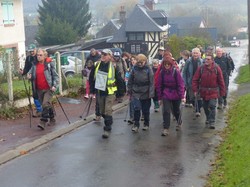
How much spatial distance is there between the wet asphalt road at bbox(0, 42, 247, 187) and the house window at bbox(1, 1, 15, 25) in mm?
20699

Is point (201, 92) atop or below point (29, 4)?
below

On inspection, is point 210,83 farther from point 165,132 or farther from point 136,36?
point 136,36

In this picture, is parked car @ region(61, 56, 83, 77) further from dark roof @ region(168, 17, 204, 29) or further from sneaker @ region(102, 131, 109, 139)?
dark roof @ region(168, 17, 204, 29)

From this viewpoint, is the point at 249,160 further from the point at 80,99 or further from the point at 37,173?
the point at 80,99

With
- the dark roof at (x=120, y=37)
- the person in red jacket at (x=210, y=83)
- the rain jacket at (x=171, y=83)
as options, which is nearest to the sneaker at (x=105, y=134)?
the rain jacket at (x=171, y=83)

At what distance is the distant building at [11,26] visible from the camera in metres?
29.3

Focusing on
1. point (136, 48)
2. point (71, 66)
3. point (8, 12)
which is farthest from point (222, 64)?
point (136, 48)

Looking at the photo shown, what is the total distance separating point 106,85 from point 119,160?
224 cm

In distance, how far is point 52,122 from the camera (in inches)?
437

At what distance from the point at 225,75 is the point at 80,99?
4720 mm

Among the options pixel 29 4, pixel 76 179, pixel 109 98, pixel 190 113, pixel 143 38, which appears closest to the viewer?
pixel 76 179

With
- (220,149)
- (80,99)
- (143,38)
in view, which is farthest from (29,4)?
(220,149)

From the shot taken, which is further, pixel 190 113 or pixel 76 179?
pixel 190 113

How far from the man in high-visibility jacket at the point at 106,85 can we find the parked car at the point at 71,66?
852cm
